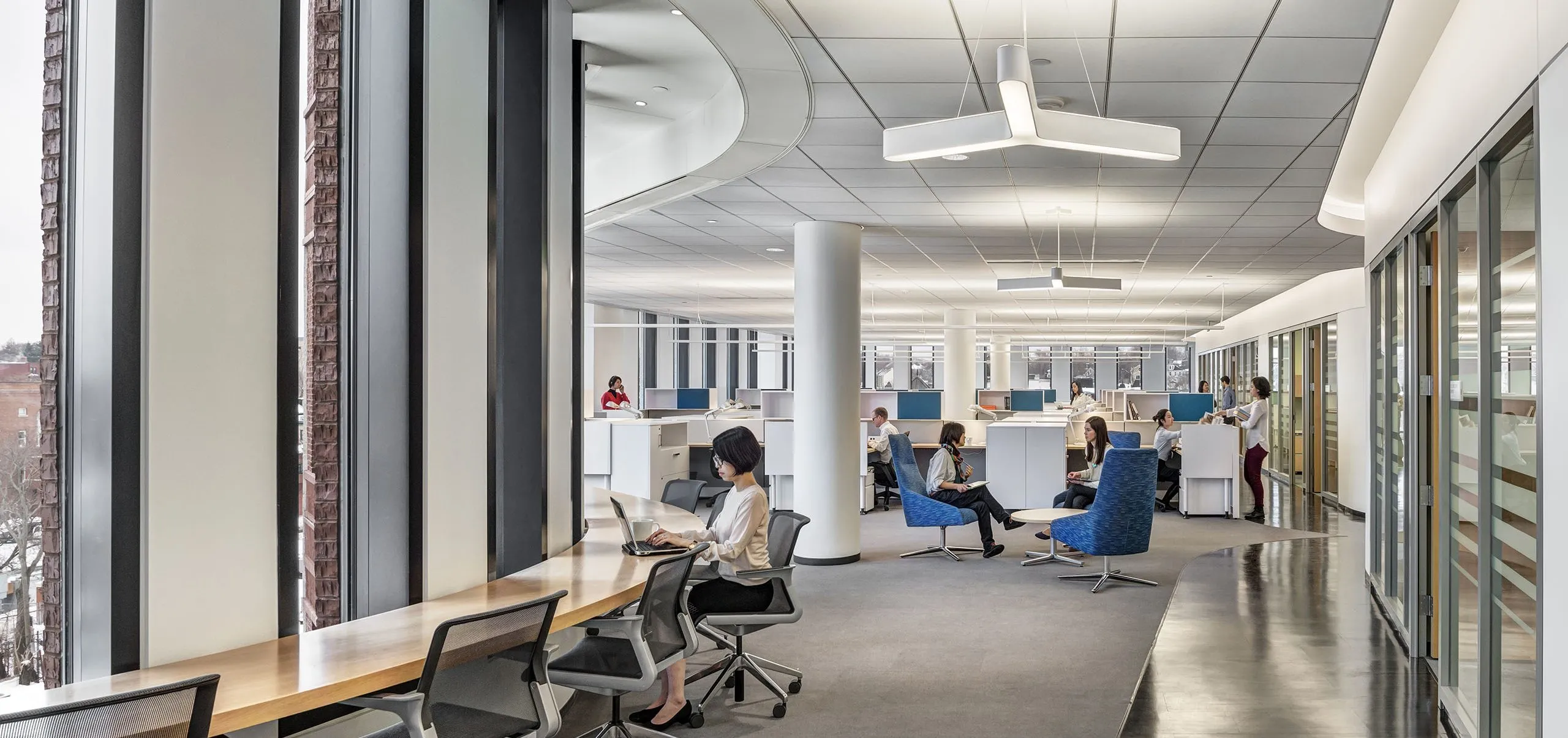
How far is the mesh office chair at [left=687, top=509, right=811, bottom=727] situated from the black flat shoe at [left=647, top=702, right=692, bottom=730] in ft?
0.07

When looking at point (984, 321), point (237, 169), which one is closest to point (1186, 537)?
point (237, 169)

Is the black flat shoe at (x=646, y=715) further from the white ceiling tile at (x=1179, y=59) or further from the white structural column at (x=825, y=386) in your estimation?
the white structural column at (x=825, y=386)

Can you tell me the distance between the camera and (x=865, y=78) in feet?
15.1

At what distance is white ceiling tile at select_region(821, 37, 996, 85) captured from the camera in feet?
13.5

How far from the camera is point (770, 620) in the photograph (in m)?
4.50

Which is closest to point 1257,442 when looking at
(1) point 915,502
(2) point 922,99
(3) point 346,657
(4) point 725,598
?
(1) point 915,502

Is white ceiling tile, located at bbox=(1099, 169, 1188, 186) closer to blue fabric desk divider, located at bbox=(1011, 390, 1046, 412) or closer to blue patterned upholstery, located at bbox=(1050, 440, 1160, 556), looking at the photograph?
blue patterned upholstery, located at bbox=(1050, 440, 1160, 556)

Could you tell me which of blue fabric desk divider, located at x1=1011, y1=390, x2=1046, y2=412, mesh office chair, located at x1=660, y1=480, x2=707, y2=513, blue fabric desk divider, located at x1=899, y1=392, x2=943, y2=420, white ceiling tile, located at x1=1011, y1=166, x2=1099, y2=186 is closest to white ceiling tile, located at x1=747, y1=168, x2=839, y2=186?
white ceiling tile, located at x1=1011, y1=166, x2=1099, y2=186

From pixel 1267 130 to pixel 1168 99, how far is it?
89 cm

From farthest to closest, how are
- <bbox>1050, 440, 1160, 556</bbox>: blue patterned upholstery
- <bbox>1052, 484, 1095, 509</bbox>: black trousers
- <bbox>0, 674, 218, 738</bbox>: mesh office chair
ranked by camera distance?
<bbox>1052, 484, 1095, 509</bbox>: black trousers < <bbox>1050, 440, 1160, 556</bbox>: blue patterned upholstery < <bbox>0, 674, 218, 738</bbox>: mesh office chair

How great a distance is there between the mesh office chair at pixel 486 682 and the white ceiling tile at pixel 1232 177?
16.3 ft

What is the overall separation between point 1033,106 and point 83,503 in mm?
2966

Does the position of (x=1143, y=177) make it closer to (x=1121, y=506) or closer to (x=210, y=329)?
(x=1121, y=506)

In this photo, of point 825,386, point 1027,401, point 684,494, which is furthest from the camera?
point 1027,401
